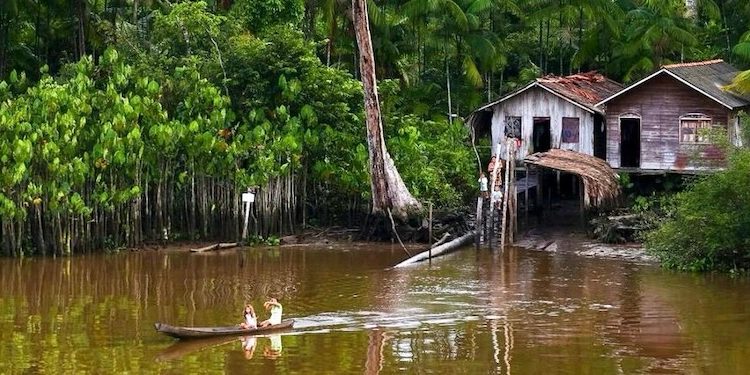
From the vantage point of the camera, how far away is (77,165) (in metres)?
30.0

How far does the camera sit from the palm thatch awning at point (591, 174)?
105 ft

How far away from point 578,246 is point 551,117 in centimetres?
483

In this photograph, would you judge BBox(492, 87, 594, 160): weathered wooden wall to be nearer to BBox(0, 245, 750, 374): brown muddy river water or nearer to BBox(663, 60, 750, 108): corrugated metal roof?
BBox(663, 60, 750, 108): corrugated metal roof

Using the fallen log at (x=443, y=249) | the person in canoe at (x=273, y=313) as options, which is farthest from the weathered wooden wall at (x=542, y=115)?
the person in canoe at (x=273, y=313)

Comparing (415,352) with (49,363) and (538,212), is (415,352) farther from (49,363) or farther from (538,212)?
(538,212)

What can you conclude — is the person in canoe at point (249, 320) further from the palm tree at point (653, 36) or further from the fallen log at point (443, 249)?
the palm tree at point (653, 36)

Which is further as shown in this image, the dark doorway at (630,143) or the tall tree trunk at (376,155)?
the dark doorway at (630,143)

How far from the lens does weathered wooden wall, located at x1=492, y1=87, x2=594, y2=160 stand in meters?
35.0

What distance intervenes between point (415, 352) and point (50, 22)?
2345cm

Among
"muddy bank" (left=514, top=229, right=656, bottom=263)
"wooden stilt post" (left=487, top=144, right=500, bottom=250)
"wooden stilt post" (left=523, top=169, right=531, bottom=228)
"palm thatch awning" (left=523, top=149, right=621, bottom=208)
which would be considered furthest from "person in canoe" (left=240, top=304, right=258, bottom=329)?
"wooden stilt post" (left=523, top=169, right=531, bottom=228)

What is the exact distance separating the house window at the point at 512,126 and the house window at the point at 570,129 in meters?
1.35

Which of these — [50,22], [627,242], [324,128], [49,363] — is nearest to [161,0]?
[50,22]

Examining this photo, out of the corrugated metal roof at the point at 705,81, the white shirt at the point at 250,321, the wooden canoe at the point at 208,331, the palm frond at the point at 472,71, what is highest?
the palm frond at the point at 472,71

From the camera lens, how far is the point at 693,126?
108 feet
